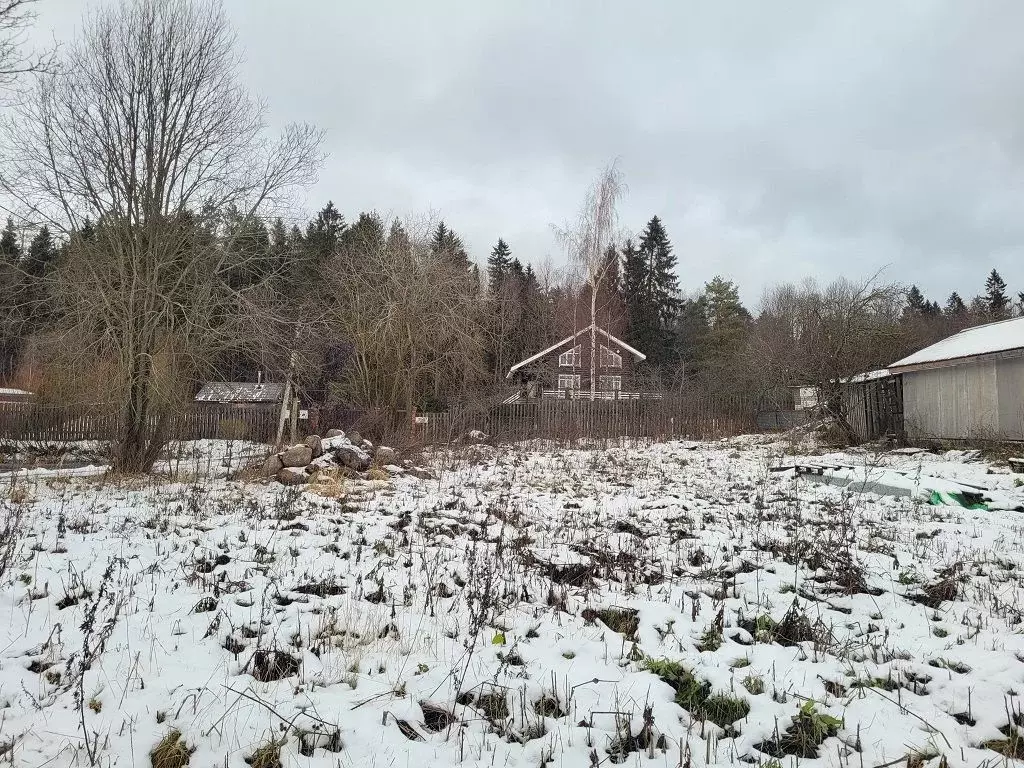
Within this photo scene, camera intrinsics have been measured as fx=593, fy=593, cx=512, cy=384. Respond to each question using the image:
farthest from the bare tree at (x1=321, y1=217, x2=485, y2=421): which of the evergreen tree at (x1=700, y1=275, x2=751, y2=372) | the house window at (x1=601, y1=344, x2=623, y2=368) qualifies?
the evergreen tree at (x1=700, y1=275, x2=751, y2=372)

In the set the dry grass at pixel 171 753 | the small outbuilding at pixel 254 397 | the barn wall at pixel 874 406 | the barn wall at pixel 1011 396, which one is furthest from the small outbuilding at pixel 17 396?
the barn wall at pixel 1011 396

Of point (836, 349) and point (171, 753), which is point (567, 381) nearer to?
point (836, 349)

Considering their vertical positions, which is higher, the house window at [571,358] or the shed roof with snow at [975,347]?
the house window at [571,358]

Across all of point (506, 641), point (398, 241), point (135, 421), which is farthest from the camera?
point (398, 241)

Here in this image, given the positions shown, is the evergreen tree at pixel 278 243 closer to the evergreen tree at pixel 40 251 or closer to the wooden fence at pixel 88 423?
the evergreen tree at pixel 40 251

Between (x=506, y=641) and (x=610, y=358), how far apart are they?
31.9 m

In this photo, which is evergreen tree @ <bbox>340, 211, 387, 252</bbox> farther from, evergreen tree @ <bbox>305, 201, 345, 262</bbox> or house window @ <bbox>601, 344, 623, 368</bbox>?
house window @ <bbox>601, 344, 623, 368</bbox>

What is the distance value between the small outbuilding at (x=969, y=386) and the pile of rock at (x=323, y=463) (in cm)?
1280

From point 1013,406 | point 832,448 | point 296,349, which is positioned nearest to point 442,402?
point 296,349

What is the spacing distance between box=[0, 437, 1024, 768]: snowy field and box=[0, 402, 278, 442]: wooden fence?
8.28 m

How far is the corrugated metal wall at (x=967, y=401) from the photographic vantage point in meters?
13.1

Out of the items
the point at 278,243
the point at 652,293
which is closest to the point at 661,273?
the point at 652,293

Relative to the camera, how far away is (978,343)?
14453 millimetres

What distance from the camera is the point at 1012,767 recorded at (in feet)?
7.12
